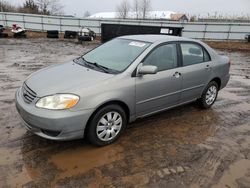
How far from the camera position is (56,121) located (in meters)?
2.94

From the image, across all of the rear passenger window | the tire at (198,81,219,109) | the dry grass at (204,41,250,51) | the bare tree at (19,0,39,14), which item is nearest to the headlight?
the rear passenger window

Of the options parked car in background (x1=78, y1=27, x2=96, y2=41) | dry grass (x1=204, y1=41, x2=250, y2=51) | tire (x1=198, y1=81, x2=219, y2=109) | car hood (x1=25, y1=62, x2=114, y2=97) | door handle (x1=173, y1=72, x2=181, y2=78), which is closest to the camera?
car hood (x1=25, y1=62, x2=114, y2=97)

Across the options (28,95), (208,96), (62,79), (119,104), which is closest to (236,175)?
(119,104)

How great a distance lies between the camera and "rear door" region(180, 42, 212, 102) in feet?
14.3

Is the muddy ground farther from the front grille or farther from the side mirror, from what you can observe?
the side mirror

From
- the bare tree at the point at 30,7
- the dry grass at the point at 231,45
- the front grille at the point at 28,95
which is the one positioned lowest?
the dry grass at the point at 231,45

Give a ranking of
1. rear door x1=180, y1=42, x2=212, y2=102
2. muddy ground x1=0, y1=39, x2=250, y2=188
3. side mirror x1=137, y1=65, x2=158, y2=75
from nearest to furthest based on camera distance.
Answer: muddy ground x1=0, y1=39, x2=250, y2=188
side mirror x1=137, y1=65, x2=158, y2=75
rear door x1=180, y1=42, x2=212, y2=102

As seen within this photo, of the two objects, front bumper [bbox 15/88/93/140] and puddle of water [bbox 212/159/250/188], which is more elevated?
front bumper [bbox 15/88/93/140]

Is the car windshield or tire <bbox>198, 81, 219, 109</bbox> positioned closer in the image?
the car windshield

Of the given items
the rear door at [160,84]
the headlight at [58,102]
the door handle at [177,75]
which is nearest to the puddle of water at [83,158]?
the headlight at [58,102]

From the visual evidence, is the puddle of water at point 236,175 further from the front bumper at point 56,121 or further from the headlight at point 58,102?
the headlight at point 58,102

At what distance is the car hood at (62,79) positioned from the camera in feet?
10.3

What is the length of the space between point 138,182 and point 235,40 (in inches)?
861

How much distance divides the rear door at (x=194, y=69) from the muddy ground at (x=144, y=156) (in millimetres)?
534
